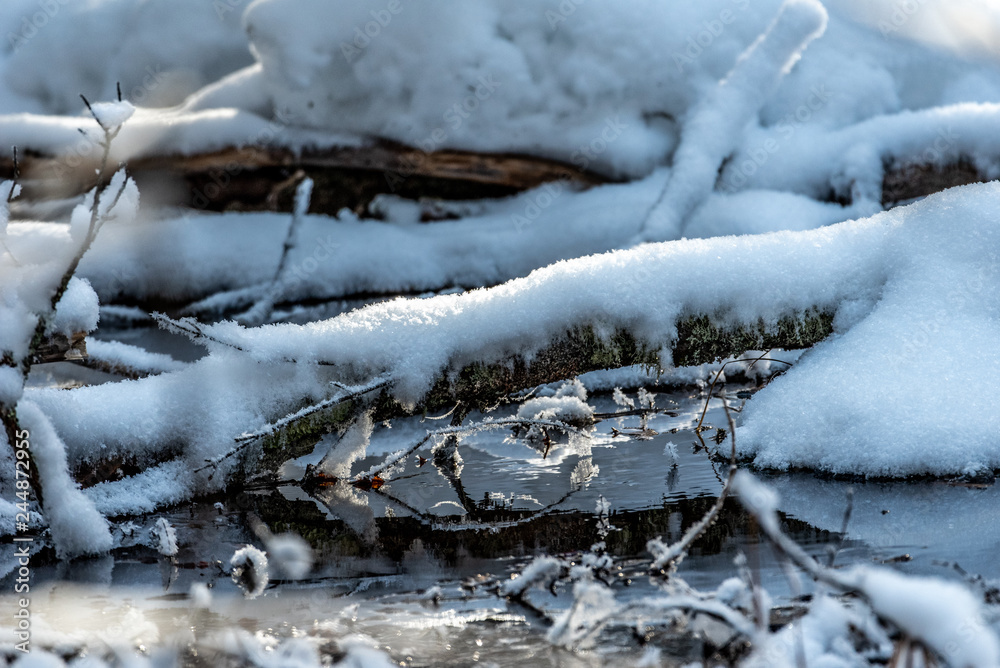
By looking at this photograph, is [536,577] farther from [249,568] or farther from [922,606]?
[922,606]

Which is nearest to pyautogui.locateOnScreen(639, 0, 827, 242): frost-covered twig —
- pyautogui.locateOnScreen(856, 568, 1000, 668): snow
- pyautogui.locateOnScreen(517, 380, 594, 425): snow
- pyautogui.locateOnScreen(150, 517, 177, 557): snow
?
pyautogui.locateOnScreen(517, 380, 594, 425): snow

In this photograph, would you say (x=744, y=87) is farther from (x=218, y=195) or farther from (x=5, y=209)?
(x=5, y=209)

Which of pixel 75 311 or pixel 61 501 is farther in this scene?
pixel 75 311

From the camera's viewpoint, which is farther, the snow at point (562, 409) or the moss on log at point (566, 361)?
the snow at point (562, 409)

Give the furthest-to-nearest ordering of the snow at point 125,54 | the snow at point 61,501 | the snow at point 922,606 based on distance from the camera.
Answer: the snow at point 125,54 → the snow at point 61,501 → the snow at point 922,606

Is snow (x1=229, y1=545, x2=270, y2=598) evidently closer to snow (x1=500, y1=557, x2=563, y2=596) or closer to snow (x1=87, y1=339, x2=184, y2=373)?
snow (x1=500, y1=557, x2=563, y2=596)

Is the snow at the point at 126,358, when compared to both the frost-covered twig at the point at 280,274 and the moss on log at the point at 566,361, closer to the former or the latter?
the moss on log at the point at 566,361

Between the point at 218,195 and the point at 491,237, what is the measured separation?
1.77m

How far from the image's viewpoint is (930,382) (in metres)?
2.77

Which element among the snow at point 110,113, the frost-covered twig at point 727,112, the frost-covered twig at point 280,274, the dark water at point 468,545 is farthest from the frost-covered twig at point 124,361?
the frost-covered twig at point 727,112

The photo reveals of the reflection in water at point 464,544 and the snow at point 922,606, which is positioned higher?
the snow at point 922,606

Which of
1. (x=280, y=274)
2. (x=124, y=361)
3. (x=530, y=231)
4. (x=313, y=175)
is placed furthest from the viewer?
(x=313, y=175)

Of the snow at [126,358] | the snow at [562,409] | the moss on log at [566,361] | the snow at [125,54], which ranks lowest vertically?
the snow at [562,409]

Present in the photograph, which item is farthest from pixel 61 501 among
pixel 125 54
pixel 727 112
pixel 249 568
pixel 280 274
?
pixel 125 54
